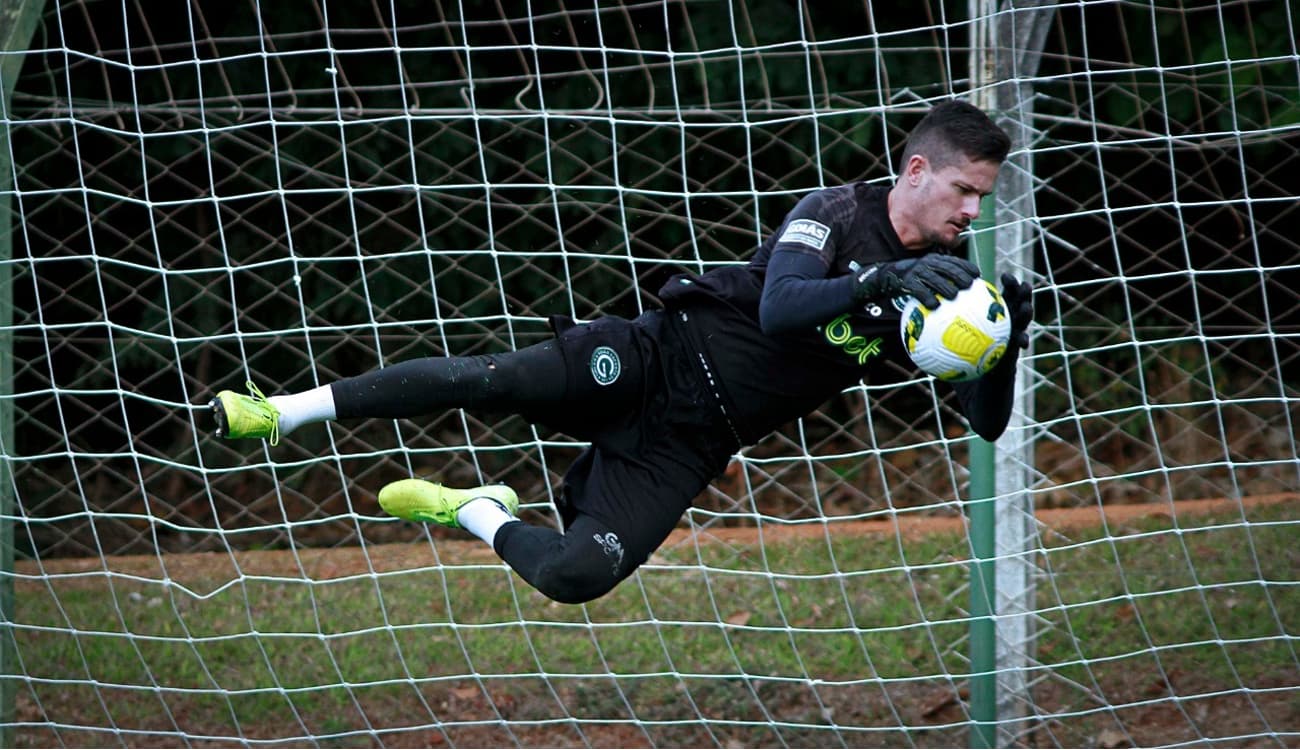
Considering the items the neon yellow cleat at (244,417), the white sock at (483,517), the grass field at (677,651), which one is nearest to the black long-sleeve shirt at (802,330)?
the white sock at (483,517)

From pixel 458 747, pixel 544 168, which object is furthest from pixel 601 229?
pixel 458 747

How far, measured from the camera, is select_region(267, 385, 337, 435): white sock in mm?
3586

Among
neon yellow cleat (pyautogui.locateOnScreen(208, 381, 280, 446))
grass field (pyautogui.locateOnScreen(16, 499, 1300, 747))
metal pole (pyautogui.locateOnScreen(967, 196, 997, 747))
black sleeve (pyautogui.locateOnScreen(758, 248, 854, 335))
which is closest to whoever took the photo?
black sleeve (pyautogui.locateOnScreen(758, 248, 854, 335))

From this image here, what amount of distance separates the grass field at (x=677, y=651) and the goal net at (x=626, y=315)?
20mm

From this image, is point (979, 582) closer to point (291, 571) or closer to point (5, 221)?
point (291, 571)

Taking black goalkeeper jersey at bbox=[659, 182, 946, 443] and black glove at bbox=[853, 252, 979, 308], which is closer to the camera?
black glove at bbox=[853, 252, 979, 308]

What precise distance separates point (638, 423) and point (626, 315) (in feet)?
9.30

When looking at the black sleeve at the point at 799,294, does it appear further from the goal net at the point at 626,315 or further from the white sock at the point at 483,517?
the goal net at the point at 626,315

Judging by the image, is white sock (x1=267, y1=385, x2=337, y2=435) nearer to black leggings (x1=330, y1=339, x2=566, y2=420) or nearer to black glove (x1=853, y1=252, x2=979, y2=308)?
black leggings (x1=330, y1=339, x2=566, y2=420)

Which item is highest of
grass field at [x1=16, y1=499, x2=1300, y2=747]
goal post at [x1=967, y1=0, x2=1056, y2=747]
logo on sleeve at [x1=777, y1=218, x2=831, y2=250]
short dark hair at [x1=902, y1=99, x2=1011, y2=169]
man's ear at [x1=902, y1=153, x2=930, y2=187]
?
short dark hair at [x1=902, y1=99, x2=1011, y2=169]

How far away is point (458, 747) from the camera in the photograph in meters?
5.19

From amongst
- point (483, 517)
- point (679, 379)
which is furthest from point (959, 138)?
point (483, 517)

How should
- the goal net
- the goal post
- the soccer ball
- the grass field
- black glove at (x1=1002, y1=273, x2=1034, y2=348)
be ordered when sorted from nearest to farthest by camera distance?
1. the soccer ball
2. black glove at (x1=1002, y1=273, x2=1034, y2=348)
3. the goal post
4. the goal net
5. the grass field

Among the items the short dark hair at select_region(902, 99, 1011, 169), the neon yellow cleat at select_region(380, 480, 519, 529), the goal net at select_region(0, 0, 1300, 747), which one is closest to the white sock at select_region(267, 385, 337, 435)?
the neon yellow cleat at select_region(380, 480, 519, 529)
